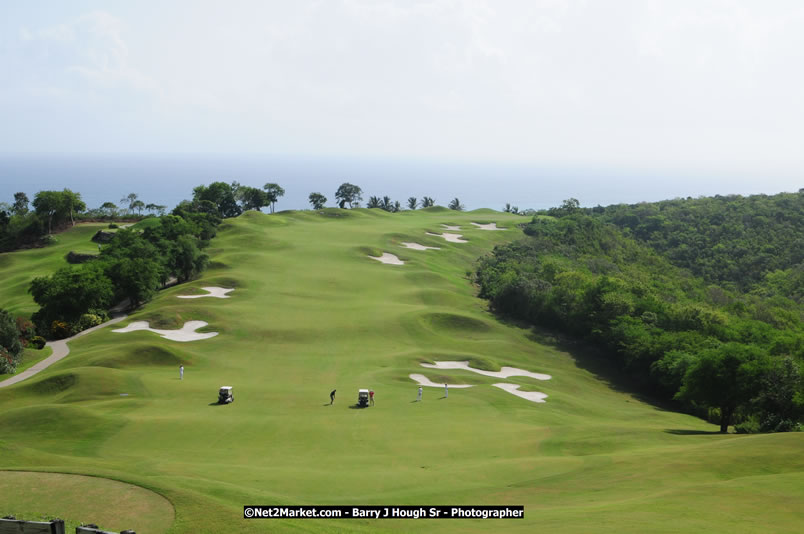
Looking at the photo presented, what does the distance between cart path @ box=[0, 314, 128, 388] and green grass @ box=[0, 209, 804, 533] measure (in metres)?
1.20

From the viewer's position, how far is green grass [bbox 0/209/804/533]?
1775cm

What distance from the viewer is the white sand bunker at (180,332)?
54919 mm

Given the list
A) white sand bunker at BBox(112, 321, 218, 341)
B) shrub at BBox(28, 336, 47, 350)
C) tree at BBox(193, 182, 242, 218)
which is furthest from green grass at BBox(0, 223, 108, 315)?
white sand bunker at BBox(112, 321, 218, 341)

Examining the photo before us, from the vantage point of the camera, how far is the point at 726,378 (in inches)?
1548

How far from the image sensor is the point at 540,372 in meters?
54.7

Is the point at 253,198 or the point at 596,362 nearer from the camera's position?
the point at 596,362

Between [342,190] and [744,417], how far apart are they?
13314 cm

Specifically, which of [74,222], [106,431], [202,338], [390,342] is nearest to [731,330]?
[390,342]

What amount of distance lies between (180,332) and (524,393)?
30.3 metres

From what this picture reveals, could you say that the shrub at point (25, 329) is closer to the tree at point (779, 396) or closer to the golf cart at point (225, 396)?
the golf cart at point (225, 396)

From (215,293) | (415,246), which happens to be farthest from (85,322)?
(415,246)

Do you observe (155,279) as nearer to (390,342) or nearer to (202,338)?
(202,338)

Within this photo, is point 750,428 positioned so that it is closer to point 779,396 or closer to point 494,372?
point 779,396

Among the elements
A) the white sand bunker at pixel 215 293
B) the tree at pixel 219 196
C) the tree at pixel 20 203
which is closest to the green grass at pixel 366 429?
the white sand bunker at pixel 215 293
